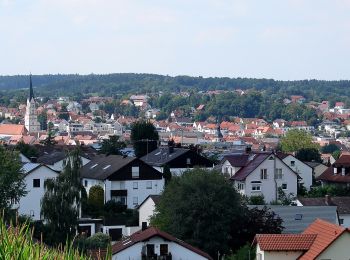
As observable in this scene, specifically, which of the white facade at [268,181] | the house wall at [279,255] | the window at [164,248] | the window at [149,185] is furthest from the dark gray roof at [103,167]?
the house wall at [279,255]

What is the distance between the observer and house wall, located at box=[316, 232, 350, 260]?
2144cm

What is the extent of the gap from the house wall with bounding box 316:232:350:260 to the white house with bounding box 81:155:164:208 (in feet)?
88.6

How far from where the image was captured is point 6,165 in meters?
37.5

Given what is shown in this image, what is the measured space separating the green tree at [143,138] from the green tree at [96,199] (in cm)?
2068

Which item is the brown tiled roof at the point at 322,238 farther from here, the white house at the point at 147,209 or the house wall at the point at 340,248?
the white house at the point at 147,209

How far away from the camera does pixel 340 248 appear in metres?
21.5

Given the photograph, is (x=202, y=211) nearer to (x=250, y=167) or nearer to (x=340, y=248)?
(x=340, y=248)

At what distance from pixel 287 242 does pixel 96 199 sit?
2402cm

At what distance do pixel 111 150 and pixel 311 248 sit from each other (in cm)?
5409

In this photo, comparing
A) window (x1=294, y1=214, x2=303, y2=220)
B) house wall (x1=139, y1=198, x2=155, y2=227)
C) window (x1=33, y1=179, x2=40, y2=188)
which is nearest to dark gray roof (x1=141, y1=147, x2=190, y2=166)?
window (x1=33, y1=179, x2=40, y2=188)

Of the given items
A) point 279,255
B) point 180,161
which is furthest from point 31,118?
point 279,255

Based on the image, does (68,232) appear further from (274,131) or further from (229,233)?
(274,131)

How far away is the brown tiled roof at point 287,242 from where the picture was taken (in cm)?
2297

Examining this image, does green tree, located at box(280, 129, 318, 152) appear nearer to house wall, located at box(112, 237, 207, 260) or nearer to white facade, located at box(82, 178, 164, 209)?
white facade, located at box(82, 178, 164, 209)
